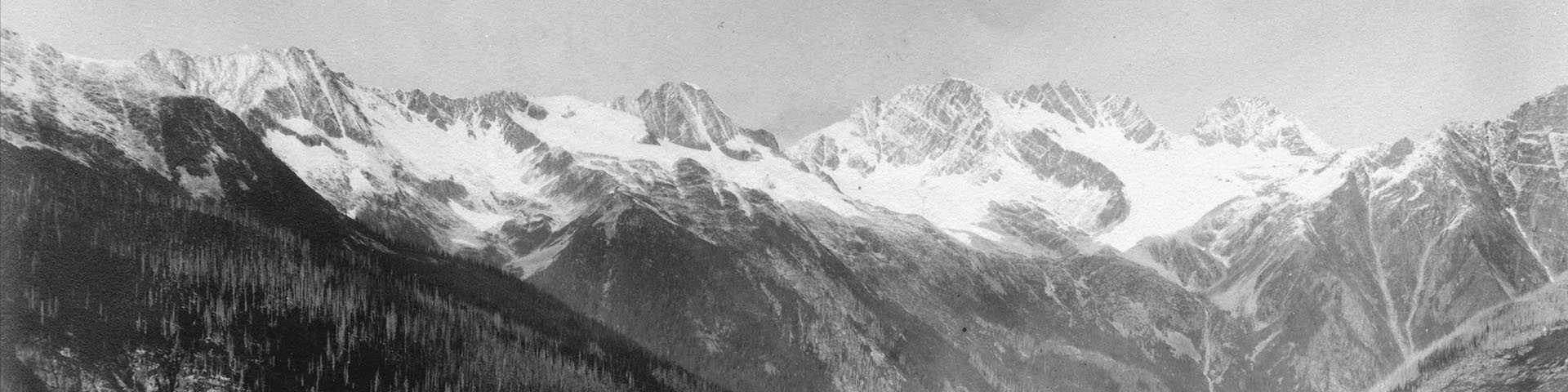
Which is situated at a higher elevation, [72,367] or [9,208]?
[9,208]

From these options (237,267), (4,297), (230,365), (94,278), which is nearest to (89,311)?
(94,278)

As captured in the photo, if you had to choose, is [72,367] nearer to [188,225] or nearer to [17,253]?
[17,253]

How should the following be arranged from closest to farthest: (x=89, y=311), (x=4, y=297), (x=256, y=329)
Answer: (x=4, y=297), (x=89, y=311), (x=256, y=329)

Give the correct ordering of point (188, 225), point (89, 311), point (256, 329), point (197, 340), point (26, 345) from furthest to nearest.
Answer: point (188, 225) < point (256, 329) < point (197, 340) < point (89, 311) < point (26, 345)

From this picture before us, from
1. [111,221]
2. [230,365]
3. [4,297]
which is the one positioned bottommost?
[230,365]

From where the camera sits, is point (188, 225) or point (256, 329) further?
point (188, 225)

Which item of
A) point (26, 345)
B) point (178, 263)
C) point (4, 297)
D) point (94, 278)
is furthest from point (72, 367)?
point (4, 297)

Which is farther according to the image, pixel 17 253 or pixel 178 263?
pixel 178 263

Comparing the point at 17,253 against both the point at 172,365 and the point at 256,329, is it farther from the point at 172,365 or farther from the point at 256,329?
the point at 256,329

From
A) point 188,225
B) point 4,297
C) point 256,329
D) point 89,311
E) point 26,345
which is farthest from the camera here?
point 188,225
